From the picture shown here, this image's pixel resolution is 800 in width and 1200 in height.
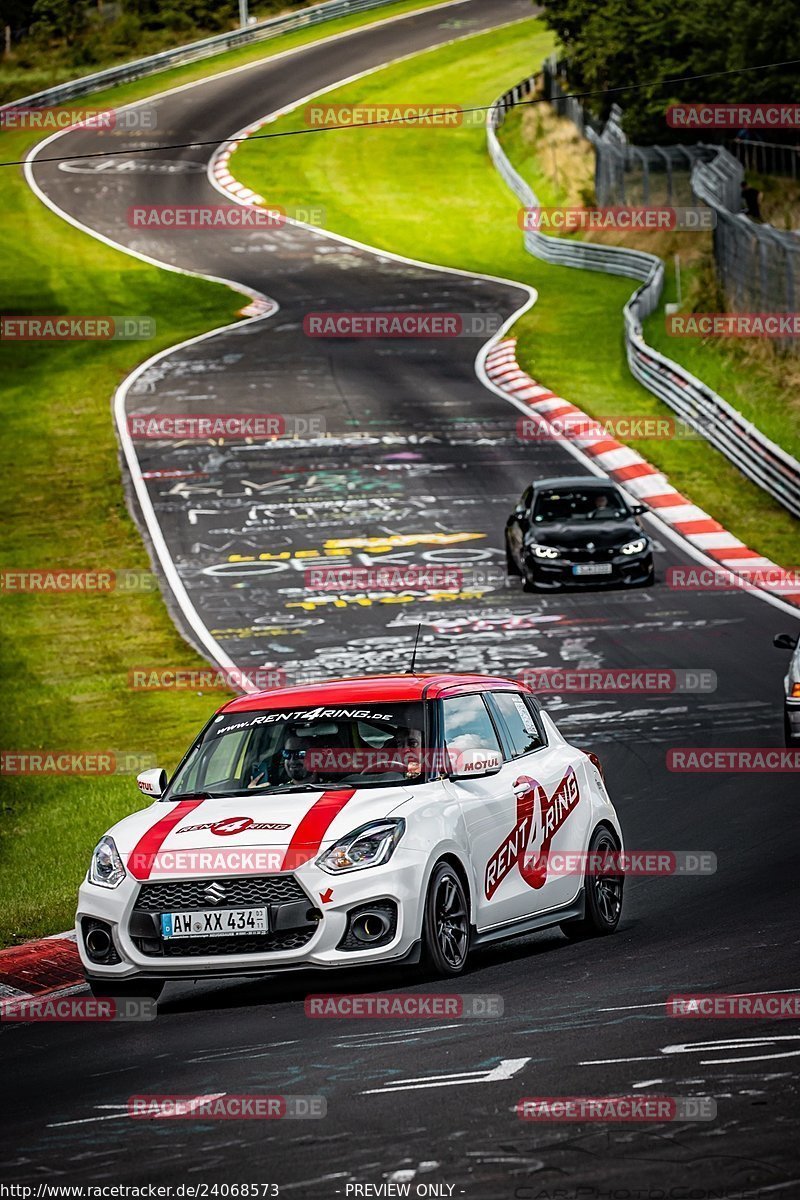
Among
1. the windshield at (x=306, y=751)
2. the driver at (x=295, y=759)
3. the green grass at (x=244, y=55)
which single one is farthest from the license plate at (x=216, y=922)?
the green grass at (x=244, y=55)

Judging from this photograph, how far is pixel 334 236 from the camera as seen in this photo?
2283 inches

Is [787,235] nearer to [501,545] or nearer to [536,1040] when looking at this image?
[501,545]

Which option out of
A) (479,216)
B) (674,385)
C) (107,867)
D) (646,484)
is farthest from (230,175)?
(107,867)

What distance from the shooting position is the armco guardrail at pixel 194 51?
234 ft

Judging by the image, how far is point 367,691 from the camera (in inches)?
430

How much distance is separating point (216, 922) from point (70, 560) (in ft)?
66.2

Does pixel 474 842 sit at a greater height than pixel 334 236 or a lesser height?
greater

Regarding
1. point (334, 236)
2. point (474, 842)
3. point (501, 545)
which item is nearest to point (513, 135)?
point (334, 236)

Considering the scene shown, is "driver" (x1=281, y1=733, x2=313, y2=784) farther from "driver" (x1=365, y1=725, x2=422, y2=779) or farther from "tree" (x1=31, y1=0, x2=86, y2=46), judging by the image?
"tree" (x1=31, y1=0, x2=86, y2=46)

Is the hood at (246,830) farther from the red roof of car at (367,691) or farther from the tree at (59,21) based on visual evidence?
the tree at (59,21)

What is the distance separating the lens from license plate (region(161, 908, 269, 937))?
375 inches

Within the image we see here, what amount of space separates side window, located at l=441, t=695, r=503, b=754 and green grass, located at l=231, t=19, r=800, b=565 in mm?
17154

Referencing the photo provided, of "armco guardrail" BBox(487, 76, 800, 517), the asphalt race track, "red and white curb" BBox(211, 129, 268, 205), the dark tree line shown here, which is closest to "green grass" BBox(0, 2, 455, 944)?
the asphalt race track

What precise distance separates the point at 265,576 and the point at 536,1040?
19.9 metres
